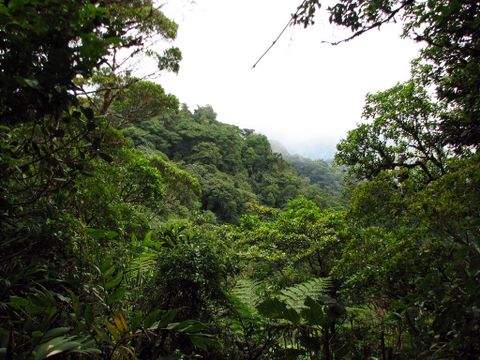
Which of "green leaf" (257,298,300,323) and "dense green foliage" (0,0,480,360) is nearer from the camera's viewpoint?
"dense green foliage" (0,0,480,360)

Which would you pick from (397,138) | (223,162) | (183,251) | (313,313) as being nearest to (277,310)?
(313,313)

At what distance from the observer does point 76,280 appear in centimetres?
187

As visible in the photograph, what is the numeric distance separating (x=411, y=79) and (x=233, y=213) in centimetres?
2005

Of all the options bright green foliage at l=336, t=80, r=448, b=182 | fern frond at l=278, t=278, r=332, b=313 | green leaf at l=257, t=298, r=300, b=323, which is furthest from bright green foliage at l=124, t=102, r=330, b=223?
green leaf at l=257, t=298, r=300, b=323

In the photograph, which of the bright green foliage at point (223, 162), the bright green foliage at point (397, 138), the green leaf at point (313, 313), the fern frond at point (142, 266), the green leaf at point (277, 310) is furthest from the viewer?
the bright green foliage at point (223, 162)

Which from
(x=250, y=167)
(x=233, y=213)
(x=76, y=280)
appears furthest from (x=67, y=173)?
(x=250, y=167)

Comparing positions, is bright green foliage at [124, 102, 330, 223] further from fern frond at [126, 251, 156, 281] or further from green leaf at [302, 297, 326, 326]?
green leaf at [302, 297, 326, 326]

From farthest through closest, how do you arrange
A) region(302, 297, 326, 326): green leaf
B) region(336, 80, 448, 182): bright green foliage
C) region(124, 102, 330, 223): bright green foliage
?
region(124, 102, 330, 223): bright green foliage, region(336, 80, 448, 182): bright green foliage, region(302, 297, 326, 326): green leaf

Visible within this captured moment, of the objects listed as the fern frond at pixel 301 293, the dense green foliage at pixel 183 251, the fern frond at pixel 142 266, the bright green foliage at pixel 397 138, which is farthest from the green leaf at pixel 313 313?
the bright green foliage at pixel 397 138

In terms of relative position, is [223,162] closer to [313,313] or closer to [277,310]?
[277,310]

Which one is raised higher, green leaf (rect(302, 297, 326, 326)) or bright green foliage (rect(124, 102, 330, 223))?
bright green foliage (rect(124, 102, 330, 223))

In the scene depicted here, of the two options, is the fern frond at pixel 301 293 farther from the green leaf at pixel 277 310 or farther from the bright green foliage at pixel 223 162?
the bright green foliage at pixel 223 162

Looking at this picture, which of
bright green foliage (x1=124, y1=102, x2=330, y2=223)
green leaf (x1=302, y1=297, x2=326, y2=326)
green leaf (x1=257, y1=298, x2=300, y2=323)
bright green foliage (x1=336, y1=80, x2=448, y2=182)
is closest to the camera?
green leaf (x1=302, y1=297, x2=326, y2=326)

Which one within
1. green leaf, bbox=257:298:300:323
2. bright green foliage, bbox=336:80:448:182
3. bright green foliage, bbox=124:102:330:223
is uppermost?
bright green foliage, bbox=124:102:330:223
